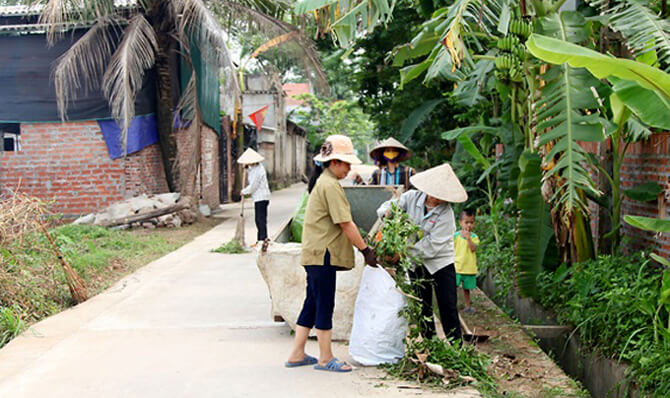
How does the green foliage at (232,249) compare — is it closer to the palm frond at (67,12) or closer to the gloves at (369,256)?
the palm frond at (67,12)

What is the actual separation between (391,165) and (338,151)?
115 inches

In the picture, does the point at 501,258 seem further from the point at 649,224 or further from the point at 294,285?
the point at 649,224

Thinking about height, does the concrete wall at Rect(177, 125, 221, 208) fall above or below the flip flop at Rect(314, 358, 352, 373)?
above

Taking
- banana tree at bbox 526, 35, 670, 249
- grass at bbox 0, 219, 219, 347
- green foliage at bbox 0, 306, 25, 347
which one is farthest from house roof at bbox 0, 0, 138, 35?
banana tree at bbox 526, 35, 670, 249

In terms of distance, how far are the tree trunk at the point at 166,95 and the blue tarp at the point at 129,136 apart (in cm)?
48

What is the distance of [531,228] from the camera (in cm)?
664

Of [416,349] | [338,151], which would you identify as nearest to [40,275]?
[338,151]

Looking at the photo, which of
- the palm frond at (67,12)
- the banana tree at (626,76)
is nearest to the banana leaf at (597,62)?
the banana tree at (626,76)

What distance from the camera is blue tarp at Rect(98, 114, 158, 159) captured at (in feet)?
49.5

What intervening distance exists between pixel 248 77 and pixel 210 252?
78.9ft

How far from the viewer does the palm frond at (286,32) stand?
14.6 m

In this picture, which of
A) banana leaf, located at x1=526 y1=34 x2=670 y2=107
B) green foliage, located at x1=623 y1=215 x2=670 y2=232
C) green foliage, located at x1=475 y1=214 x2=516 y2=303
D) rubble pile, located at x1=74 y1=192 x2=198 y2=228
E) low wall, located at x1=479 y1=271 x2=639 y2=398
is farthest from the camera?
rubble pile, located at x1=74 y1=192 x2=198 y2=228

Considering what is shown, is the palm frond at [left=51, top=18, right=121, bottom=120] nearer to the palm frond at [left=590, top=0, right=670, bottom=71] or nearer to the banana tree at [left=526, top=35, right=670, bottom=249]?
the palm frond at [left=590, top=0, right=670, bottom=71]

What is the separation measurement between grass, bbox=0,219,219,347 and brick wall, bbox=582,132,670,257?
236 inches
